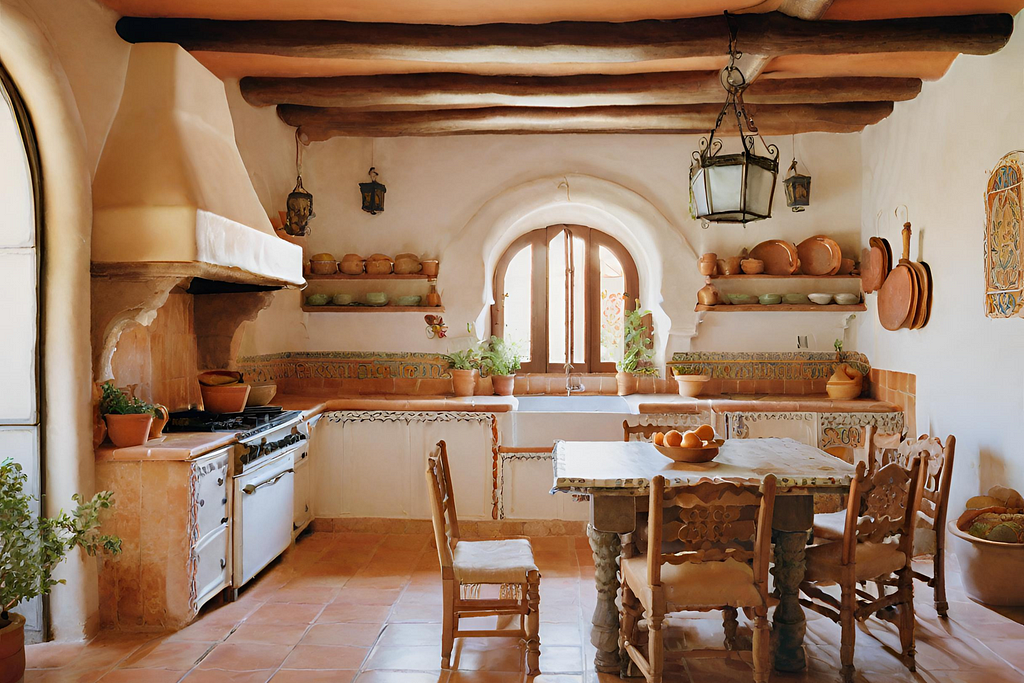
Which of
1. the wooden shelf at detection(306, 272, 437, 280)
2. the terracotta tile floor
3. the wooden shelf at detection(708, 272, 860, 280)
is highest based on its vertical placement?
the wooden shelf at detection(306, 272, 437, 280)

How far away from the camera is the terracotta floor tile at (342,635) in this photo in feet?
11.0

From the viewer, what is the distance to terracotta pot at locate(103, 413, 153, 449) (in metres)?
3.38

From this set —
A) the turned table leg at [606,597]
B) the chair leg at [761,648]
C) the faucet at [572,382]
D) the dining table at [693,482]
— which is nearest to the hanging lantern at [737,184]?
the dining table at [693,482]

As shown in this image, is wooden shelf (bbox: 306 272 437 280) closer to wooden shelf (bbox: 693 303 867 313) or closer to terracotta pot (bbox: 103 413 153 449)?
wooden shelf (bbox: 693 303 867 313)

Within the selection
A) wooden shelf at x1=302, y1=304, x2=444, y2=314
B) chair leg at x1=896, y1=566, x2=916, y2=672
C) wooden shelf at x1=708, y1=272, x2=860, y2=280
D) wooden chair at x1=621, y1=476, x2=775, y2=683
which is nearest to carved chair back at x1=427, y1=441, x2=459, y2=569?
wooden chair at x1=621, y1=476, x2=775, y2=683

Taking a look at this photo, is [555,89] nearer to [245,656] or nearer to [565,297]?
[565,297]

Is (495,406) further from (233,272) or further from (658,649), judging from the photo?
(658,649)

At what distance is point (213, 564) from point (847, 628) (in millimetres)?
3003

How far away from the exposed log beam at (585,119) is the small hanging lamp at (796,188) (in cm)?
34

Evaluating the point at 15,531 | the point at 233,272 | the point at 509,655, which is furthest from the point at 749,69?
the point at 15,531

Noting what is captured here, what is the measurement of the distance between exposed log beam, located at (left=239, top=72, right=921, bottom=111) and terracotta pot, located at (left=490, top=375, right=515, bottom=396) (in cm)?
215

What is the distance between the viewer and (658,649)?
2.64 m

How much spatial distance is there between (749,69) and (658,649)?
341cm

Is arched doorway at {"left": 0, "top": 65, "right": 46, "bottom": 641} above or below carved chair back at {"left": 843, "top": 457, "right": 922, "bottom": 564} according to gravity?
above
